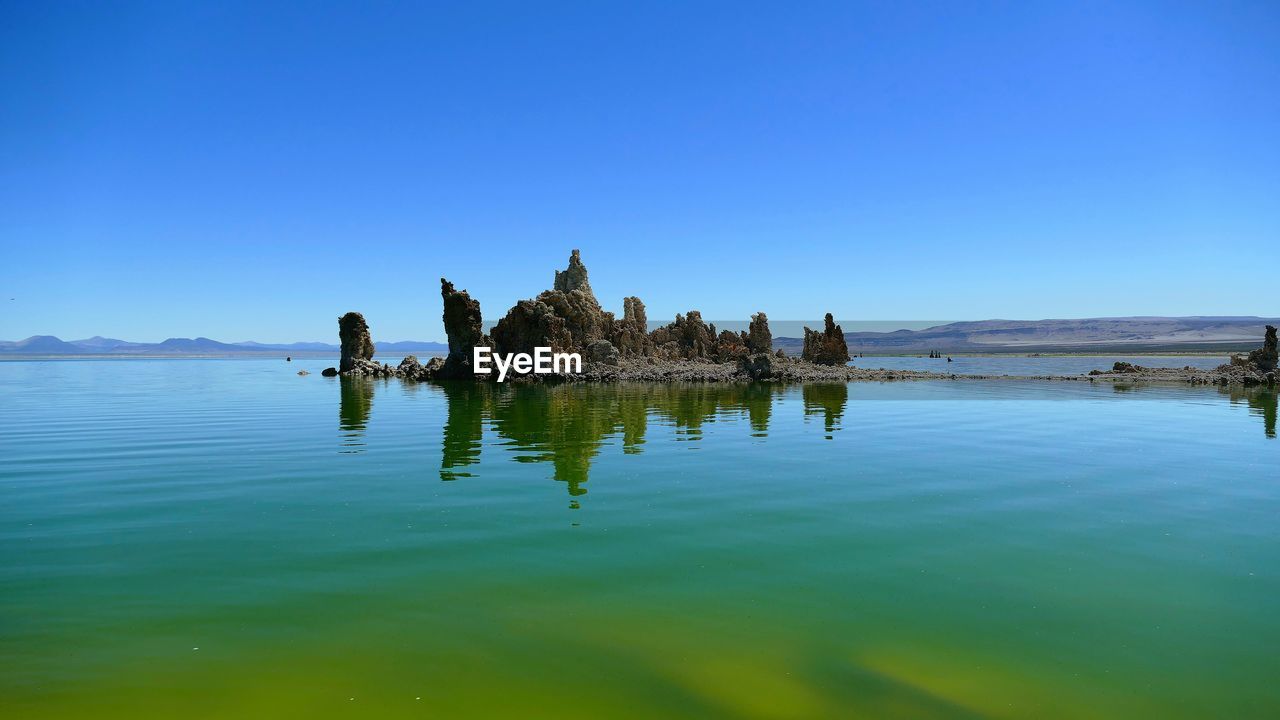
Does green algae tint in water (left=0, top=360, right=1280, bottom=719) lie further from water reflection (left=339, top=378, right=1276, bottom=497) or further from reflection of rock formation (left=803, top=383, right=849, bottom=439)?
reflection of rock formation (left=803, top=383, right=849, bottom=439)

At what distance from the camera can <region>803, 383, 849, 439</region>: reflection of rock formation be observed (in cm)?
2769

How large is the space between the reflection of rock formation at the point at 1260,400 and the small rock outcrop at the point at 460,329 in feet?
192

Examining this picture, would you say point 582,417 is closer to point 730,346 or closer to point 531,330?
point 531,330

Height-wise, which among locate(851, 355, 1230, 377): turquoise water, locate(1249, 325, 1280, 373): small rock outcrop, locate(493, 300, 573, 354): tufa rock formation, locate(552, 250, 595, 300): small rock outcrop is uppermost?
locate(552, 250, 595, 300): small rock outcrop

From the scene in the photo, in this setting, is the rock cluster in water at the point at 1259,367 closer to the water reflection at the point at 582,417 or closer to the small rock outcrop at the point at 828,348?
the water reflection at the point at 582,417

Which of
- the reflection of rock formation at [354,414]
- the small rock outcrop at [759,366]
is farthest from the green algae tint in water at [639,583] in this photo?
the small rock outcrop at [759,366]

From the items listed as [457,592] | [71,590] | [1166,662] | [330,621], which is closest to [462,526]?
[457,592]

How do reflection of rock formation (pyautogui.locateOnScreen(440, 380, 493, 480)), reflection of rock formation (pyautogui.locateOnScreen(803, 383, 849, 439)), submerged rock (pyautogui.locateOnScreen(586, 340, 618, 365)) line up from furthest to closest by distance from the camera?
1. submerged rock (pyautogui.locateOnScreen(586, 340, 618, 365))
2. reflection of rock formation (pyautogui.locateOnScreen(803, 383, 849, 439))
3. reflection of rock formation (pyautogui.locateOnScreen(440, 380, 493, 480))

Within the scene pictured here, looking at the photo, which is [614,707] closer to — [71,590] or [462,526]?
[462,526]

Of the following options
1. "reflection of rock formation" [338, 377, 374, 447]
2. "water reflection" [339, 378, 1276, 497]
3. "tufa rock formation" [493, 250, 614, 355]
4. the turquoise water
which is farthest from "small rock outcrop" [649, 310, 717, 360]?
"reflection of rock formation" [338, 377, 374, 447]

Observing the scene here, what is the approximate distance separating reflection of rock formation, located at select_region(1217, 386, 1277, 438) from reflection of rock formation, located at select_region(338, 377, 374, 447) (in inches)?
1235

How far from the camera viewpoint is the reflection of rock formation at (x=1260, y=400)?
27570mm

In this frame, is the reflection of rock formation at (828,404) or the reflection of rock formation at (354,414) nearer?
the reflection of rock formation at (354,414)

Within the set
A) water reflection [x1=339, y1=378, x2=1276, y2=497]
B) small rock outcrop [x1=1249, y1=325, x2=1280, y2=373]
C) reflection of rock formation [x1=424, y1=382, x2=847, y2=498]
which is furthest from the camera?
small rock outcrop [x1=1249, y1=325, x2=1280, y2=373]
